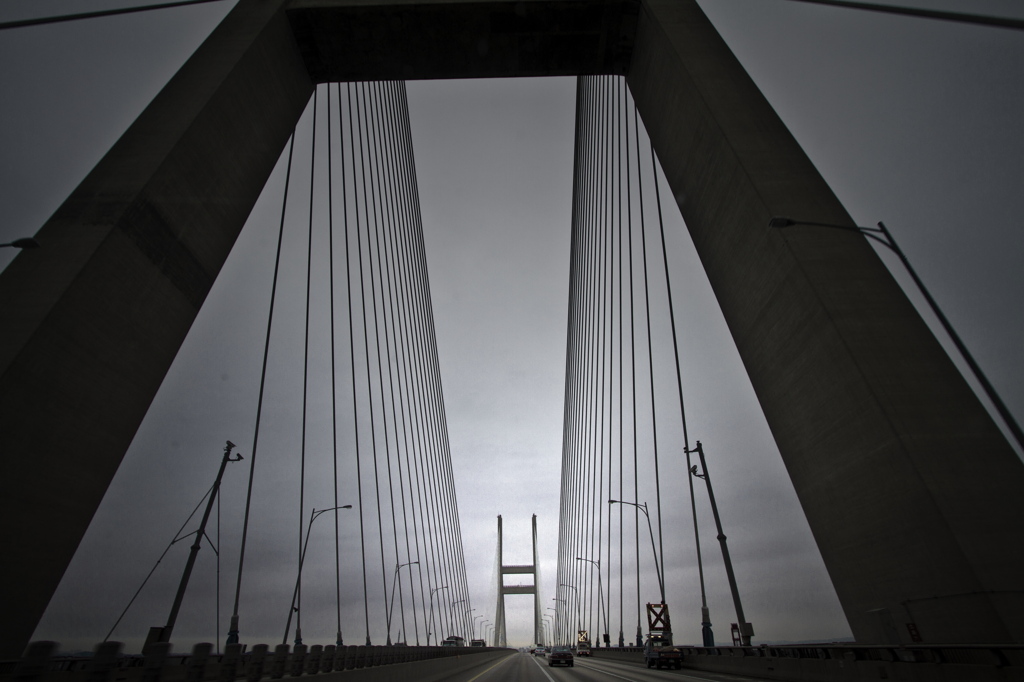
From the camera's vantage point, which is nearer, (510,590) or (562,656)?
(562,656)

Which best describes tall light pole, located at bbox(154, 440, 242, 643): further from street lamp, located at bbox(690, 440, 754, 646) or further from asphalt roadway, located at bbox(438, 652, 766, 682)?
street lamp, located at bbox(690, 440, 754, 646)

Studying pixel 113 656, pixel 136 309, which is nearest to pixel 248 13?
pixel 136 309

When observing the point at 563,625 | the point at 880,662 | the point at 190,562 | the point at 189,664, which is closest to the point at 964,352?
the point at 880,662

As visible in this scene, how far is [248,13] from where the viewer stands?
1956 centimetres

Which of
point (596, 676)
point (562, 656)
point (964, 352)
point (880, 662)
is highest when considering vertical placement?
point (964, 352)

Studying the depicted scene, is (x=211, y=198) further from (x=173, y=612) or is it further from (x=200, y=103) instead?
(x=173, y=612)

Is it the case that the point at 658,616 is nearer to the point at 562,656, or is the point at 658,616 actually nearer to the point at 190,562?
the point at 562,656

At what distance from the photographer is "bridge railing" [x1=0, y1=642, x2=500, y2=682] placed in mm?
4938

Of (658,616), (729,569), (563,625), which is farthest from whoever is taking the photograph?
(563,625)

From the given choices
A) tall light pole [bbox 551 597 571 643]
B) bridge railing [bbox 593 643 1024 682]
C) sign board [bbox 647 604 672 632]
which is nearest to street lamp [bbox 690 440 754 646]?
bridge railing [bbox 593 643 1024 682]

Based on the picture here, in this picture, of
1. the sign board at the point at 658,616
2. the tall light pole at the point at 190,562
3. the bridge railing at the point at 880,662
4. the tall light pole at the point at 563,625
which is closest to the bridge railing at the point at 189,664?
the tall light pole at the point at 190,562

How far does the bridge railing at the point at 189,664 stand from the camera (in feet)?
16.2

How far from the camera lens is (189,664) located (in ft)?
23.2

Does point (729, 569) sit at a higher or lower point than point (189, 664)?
higher
